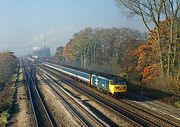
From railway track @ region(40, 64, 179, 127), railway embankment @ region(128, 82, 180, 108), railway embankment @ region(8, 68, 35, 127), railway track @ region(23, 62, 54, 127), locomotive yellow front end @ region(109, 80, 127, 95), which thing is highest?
locomotive yellow front end @ region(109, 80, 127, 95)

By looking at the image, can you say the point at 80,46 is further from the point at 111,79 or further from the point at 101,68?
the point at 111,79

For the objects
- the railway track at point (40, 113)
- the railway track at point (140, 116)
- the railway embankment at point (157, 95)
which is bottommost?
the railway track at point (40, 113)

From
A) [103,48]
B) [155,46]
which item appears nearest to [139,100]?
[155,46]

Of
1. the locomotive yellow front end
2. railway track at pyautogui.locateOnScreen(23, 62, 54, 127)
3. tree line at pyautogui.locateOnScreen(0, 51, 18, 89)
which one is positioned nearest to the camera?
railway track at pyautogui.locateOnScreen(23, 62, 54, 127)

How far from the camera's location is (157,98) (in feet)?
105

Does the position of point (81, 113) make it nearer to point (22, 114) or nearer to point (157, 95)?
point (22, 114)

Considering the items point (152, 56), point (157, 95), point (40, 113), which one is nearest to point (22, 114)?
point (40, 113)

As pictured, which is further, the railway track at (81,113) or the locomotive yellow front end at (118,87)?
the locomotive yellow front end at (118,87)

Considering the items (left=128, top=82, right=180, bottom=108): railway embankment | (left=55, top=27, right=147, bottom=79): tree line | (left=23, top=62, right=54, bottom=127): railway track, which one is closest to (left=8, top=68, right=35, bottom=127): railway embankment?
(left=23, top=62, right=54, bottom=127): railway track

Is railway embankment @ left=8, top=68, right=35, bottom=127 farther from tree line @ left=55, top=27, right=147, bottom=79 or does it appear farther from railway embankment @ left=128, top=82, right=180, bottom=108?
tree line @ left=55, top=27, right=147, bottom=79

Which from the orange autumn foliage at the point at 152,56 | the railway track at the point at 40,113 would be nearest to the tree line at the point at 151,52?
the orange autumn foliage at the point at 152,56

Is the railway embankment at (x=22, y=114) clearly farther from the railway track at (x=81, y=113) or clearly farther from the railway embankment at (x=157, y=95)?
the railway embankment at (x=157, y=95)

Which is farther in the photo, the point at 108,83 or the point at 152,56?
the point at 152,56

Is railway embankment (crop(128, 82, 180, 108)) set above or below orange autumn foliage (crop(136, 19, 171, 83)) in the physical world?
below
